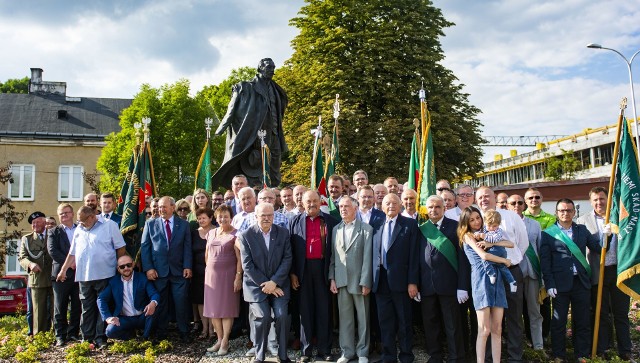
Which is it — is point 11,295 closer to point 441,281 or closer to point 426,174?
point 426,174

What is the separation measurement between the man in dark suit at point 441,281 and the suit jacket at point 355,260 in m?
0.62

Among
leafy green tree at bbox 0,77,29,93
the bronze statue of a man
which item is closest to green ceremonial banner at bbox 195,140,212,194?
the bronze statue of a man

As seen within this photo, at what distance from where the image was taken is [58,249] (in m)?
8.05

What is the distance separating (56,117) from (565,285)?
33.9 metres

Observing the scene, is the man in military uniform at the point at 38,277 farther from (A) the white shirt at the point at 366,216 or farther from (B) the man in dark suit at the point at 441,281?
(B) the man in dark suit at the point at 441,281

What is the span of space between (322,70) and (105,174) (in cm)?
1233

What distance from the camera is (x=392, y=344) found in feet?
21.3

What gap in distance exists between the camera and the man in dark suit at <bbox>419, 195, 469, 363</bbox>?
6234mm

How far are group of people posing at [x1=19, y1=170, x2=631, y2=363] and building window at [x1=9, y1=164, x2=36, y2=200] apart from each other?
26734 mm

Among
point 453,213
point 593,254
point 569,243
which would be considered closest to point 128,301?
point 453,213

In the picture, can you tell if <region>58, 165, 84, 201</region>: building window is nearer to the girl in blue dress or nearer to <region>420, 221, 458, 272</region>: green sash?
<region>420, 221, 458, 272</region>: green sash

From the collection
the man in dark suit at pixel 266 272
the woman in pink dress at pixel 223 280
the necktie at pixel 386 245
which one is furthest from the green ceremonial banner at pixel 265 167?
the necktie at pixel 386 245

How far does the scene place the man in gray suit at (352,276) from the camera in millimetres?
6551

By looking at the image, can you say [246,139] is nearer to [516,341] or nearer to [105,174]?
[516,341]
